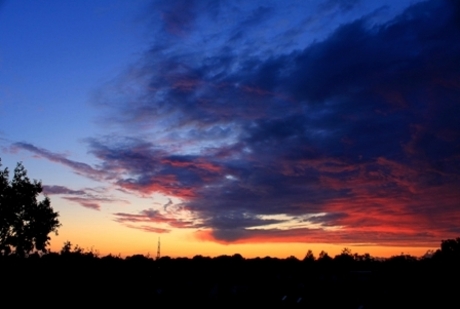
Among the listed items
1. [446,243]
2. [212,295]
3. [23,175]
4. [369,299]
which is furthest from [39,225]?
[446,243]

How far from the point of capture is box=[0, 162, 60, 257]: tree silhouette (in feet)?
142

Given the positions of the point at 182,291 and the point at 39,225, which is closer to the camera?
the point at 182,291

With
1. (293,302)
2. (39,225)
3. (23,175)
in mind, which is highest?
(23,175)

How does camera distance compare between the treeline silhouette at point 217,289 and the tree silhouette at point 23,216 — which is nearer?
the treeline silhouette at point 217,289

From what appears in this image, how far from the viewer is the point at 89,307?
20.6 m

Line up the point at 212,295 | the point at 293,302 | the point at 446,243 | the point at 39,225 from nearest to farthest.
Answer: the point at 293,302, the point at 212,295, the point at 39,225, the point at 446,243

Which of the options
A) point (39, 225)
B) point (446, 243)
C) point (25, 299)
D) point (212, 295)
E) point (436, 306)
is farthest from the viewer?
point (446, 243)

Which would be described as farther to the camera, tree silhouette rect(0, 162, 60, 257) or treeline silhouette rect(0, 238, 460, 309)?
tree silhouette rect(0, 162, 60, 257)

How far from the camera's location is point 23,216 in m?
44.3

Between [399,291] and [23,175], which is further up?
[23,175]

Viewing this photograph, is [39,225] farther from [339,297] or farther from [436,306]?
[436,306]

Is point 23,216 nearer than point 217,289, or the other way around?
point 217,289

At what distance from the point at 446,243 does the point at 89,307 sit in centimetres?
5340

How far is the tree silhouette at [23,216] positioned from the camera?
43.3 m
